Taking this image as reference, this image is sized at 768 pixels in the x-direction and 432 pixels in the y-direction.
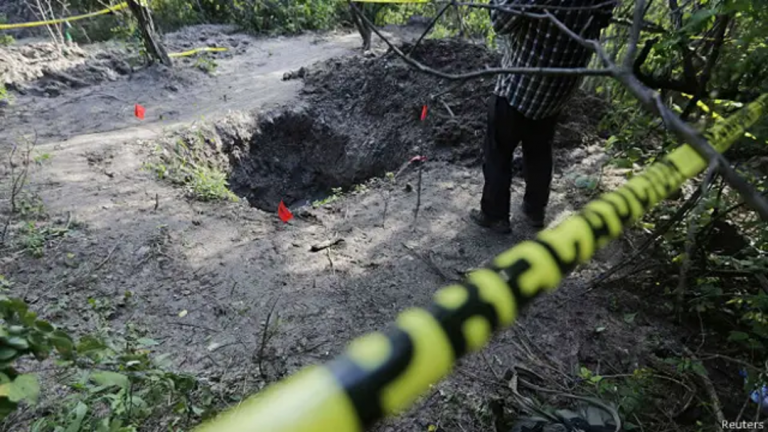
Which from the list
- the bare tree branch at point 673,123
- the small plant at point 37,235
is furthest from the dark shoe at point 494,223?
the small plant at point 37,235

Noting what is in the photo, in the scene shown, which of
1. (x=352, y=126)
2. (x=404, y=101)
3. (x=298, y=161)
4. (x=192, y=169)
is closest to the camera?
(x=192, y=169)

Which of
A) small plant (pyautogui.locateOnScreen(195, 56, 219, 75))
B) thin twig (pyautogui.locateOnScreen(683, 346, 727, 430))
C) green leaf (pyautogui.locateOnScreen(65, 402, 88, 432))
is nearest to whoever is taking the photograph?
green leaf (pyautogui.locateOnScreen(65, 402, 88, 432))

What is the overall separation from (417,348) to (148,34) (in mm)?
7715

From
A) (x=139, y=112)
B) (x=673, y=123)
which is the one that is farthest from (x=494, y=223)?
(x=139, y=112)

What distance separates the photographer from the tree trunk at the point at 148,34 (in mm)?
6250

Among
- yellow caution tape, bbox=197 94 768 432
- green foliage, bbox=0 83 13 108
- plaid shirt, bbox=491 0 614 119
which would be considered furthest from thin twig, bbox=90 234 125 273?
green foliage, bbox=0 83 13 108

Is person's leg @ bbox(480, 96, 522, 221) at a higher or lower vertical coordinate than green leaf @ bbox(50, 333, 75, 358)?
lower

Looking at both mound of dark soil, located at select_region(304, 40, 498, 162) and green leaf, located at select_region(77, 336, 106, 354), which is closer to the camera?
green leaf, located at select_region(77, 336, 106, 354)

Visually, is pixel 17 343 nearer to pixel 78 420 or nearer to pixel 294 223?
pixel 78 420

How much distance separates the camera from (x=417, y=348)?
0.56 metres

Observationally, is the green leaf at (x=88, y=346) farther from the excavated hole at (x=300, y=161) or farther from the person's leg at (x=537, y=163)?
the excavated hole at (x=300, y=161)

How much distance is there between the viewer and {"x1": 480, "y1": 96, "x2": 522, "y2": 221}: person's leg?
2.73 metres

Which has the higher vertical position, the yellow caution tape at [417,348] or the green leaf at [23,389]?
the yellow caution tape at [417,348]

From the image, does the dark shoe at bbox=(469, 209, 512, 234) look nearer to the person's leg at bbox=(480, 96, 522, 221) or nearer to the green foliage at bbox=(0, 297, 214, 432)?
the person's leg at bbox=(480, 96, 522, 221)
